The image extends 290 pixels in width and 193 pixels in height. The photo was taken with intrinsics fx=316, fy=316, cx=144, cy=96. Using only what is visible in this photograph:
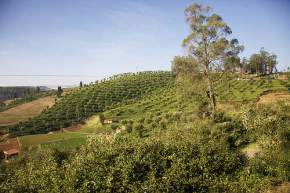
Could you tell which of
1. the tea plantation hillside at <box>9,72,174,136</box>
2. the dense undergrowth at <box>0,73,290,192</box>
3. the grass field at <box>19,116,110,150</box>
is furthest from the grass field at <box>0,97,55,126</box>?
the dense undergrowth at <box>0,73,290,192</box>

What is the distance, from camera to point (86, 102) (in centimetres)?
8194

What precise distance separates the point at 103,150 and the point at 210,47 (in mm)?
19628

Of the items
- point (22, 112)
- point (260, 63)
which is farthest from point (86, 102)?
point (260, 63)

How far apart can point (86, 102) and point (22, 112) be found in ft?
62.1

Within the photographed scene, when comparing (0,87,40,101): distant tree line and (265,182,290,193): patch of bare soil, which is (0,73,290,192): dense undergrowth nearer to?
(265,182,290,193): patch of bare soil

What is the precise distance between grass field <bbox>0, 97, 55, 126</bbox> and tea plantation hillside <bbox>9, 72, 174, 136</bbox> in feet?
14.8

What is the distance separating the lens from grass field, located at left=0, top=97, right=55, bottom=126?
76.3 metres

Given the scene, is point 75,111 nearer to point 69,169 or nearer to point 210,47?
point 210,47

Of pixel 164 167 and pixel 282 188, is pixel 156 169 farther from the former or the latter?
pixel 282 188

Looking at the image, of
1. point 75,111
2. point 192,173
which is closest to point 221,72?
point 192,173

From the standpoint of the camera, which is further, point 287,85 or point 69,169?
point 287,85

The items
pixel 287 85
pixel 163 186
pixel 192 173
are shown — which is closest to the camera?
pixel 163 186

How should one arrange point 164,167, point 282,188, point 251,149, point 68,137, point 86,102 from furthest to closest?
point 86,102 → point 68,137 → point 251,149 → point 164,167 → point 282,188

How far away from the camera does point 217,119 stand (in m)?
33.4
